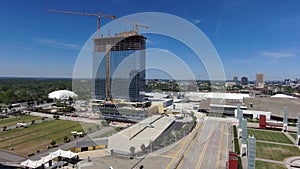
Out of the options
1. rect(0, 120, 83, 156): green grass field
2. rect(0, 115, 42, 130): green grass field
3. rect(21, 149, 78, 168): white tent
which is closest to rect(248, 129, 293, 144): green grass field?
rect(21, 149, 78, 168): white tent

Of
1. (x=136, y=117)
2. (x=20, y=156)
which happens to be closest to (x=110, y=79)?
(x=136, y=117)

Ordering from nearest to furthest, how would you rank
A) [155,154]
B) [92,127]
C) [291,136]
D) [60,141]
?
[155,154] < [60,141] < [291,136] < [92,127]

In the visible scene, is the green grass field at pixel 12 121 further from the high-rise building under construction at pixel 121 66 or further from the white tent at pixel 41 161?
the white tent at pixel 41 161

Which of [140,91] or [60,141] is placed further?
[140,91]

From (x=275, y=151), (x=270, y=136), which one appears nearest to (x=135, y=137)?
(x=275, y=151)

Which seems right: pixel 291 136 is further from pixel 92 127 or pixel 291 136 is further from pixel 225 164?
pixel 92 127

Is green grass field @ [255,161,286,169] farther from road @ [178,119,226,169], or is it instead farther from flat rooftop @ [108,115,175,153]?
flat rooftop @ [108,115,175,153]
